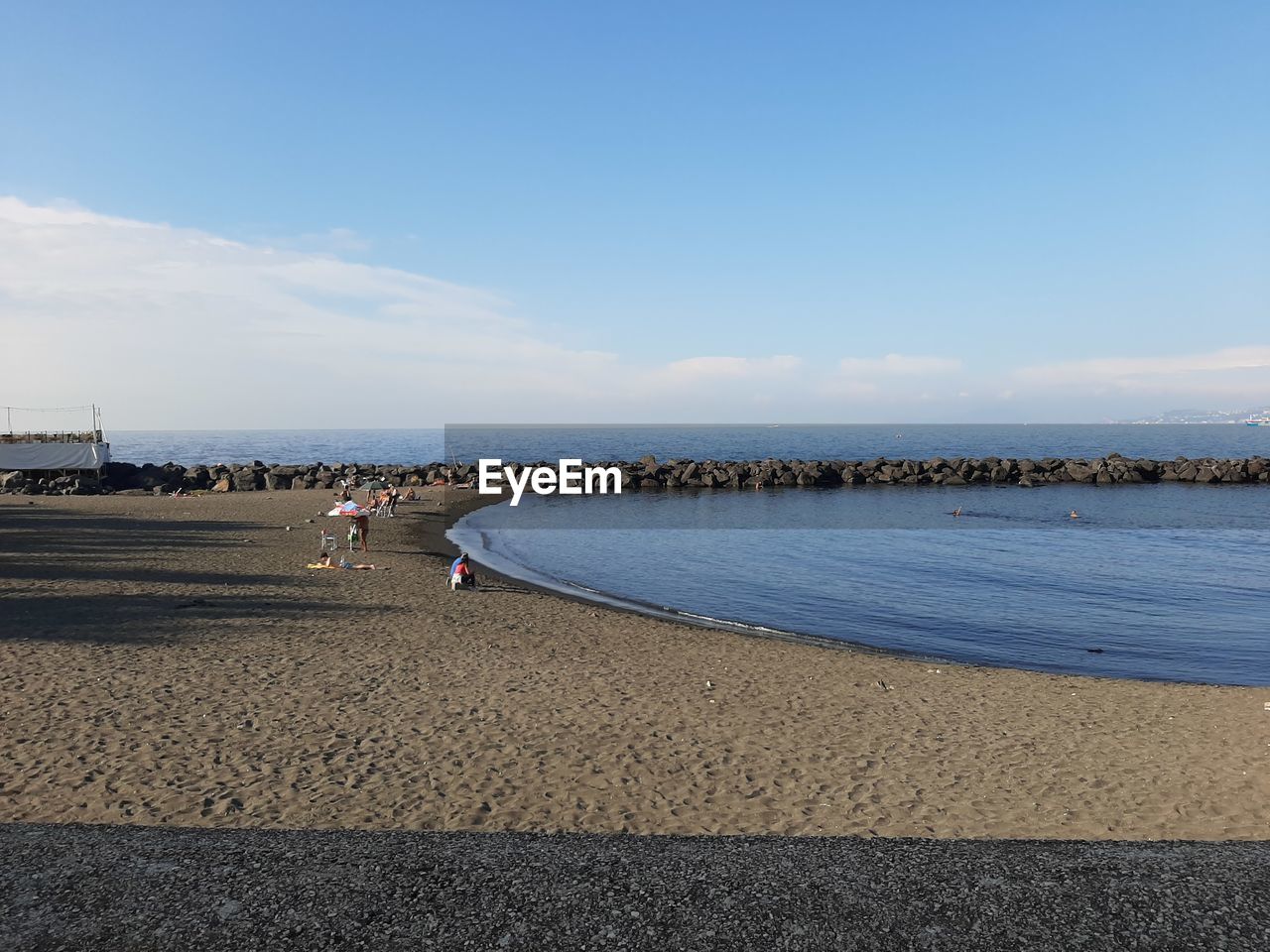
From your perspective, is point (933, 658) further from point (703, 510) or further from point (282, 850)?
point (703, 510)

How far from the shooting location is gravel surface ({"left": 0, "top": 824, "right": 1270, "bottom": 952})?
3.73 m

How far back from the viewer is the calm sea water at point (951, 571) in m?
16.9

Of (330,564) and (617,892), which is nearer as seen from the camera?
(617,892)

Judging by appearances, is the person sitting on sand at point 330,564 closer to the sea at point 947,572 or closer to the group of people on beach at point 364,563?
the group of people on beach at point 364,563

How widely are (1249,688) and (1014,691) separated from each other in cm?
413

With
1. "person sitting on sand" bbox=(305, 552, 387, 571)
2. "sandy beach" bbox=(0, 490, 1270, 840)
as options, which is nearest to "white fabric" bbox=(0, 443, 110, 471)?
"person sitting on sand" bbox=(305, 552, 387, 571)

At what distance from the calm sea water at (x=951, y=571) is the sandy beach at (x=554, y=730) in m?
3.19

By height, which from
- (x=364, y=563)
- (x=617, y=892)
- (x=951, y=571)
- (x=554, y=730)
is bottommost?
(x=951, y=571)

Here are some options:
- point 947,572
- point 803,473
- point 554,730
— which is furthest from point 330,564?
point 803,473

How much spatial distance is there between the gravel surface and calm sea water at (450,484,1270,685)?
1168 centimetres

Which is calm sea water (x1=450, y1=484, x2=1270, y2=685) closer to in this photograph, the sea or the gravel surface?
the sea

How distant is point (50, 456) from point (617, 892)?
57786 millimetres

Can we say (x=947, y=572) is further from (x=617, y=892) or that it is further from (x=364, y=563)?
(x=617, y=892)

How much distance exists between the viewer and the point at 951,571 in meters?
25.8
